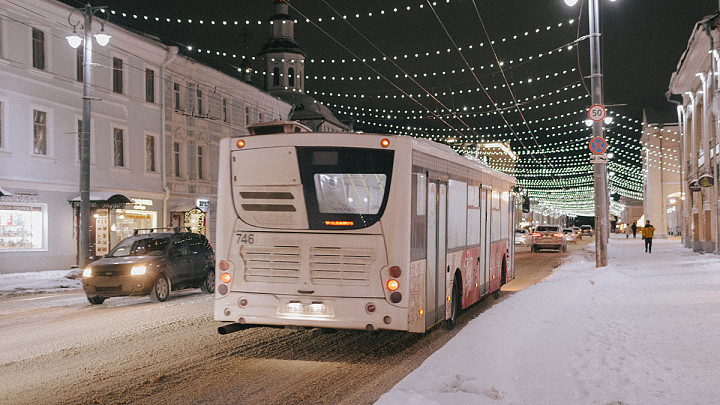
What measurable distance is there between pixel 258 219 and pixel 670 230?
77.2 metres

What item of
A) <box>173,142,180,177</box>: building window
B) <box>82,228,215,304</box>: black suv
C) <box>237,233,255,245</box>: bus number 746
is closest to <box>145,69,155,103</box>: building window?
<box>173,142,180,177</box>: building window

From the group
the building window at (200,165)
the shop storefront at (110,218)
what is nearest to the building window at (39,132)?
the shop storefront at (110,218)

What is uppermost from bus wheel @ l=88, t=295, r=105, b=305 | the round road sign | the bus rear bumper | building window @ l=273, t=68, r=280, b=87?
building window @ l=273, t=68, r=280, b=87

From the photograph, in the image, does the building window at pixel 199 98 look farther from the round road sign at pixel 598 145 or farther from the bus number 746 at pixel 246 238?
the bus number 746 at pixel 246 238

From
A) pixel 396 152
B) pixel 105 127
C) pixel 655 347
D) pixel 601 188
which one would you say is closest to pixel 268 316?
pixel 396 152

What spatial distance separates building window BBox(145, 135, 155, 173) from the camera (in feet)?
109

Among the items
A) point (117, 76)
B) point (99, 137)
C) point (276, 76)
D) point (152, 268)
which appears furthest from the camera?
point (276, 76)

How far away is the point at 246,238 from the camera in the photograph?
8.84m

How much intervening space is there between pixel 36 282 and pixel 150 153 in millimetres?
13137

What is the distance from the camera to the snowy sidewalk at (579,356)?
20.0 feet

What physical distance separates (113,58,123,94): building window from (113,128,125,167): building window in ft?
6.00

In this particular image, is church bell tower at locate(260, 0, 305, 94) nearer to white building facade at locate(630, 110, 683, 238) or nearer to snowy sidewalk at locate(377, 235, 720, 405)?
white building facade at locate(630, 110, 683, 238)

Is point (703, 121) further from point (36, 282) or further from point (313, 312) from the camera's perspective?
point (313, 312)

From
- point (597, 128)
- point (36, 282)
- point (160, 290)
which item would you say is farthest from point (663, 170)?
point (160, 290)
